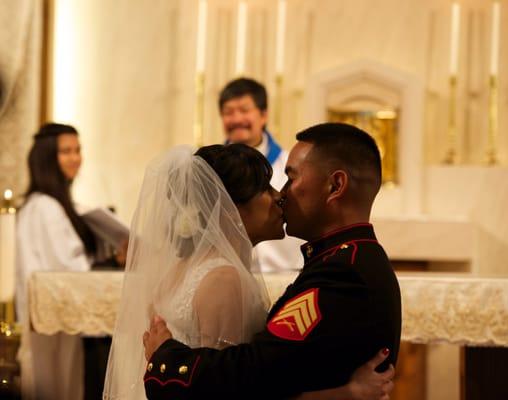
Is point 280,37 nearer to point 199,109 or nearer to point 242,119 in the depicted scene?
point 199,109

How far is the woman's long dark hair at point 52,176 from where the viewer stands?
238 inches

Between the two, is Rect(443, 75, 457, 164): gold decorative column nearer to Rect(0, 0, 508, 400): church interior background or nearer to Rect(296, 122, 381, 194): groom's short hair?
Rect(0, 0, 508, 400): church interior background

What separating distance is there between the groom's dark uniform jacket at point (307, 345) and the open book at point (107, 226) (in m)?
3.24

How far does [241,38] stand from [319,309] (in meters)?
5.60

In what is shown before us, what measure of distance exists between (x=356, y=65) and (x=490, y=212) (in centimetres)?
175

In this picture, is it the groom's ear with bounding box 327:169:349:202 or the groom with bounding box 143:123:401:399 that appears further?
the groom's ear with bounding box 327:169:349:202

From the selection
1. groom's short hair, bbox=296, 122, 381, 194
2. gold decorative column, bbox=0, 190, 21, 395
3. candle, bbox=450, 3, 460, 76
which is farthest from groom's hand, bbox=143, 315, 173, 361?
candle, bbox=450, 3, 460, 76

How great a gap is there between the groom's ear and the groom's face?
1cm

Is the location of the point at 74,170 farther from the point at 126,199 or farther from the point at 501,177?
the point at 501,177

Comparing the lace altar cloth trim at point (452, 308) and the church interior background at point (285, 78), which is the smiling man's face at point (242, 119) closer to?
the lace altar cloth trim at point (452, 308)

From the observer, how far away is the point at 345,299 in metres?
2.55

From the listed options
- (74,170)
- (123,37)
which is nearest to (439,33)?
(123,37)

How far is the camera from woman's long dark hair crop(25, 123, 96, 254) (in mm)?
6035

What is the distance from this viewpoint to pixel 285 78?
833cm
